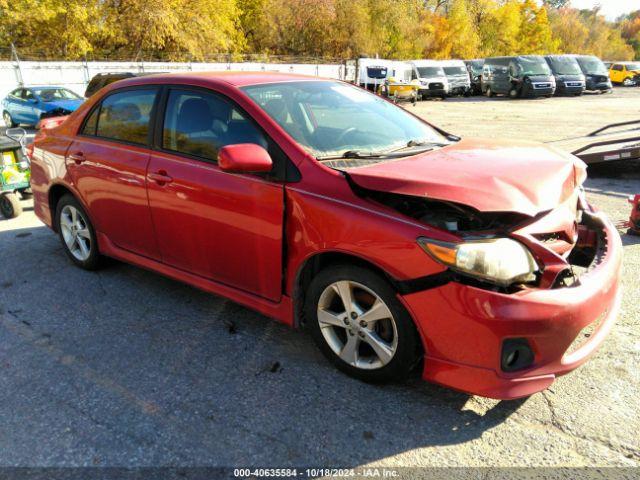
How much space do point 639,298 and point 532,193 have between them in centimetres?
195

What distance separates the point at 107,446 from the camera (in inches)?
97.2

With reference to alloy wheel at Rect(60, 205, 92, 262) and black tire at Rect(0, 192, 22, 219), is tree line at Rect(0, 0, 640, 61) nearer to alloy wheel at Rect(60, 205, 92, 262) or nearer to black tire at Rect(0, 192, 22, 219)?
black tire at Rect(0, 192, 22, 219)

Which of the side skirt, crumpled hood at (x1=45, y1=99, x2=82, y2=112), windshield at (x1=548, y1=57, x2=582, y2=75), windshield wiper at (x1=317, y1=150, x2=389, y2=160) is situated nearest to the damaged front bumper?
the side skirt

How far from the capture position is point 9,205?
21.4 feet

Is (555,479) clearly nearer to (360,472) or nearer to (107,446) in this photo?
(360,472)

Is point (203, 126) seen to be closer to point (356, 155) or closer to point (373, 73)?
point (356, 155)

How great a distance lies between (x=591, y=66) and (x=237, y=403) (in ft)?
114

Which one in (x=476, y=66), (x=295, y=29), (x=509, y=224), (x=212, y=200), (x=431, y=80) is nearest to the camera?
(x=509, y=224)

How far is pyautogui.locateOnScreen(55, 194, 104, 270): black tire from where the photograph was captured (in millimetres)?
4414

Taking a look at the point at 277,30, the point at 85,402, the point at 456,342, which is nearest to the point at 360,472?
the point at 456,342

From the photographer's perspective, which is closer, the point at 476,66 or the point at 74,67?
the point at 74,67

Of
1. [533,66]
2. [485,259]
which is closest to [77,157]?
[485,259]

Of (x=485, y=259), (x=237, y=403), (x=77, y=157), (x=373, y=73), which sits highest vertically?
(x=485, y=259)

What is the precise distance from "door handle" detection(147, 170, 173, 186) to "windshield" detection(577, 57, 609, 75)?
110ft
